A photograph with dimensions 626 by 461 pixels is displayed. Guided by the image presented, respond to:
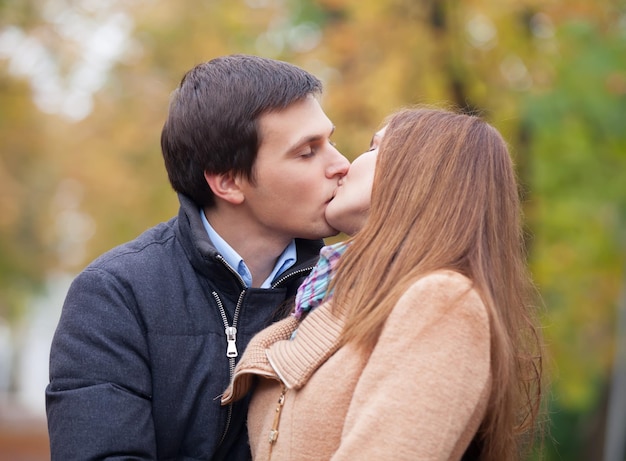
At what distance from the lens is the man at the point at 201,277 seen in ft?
10.6

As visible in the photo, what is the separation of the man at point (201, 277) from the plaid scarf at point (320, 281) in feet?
0.86

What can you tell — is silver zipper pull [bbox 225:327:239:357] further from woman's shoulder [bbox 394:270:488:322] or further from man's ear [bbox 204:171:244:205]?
woman's shoulder [bbox 394:270:488:322]

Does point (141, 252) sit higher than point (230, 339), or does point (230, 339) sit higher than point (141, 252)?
point (141, 252)

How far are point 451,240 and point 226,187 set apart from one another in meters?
1.08

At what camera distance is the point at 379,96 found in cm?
995

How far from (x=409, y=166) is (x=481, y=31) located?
320 inches

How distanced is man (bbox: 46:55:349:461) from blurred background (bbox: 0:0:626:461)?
227 cm

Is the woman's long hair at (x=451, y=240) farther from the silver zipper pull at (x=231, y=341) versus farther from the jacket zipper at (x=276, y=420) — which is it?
the silver zipper pull at (x=231, y=341)

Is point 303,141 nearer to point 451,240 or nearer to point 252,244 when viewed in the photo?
point 252,244

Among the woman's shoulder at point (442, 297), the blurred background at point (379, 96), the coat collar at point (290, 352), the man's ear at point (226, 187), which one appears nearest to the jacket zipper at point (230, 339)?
the coat collar at point (290, 352)

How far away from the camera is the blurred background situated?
33.2 ft

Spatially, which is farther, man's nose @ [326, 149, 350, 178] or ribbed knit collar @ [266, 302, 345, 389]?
man's nose @ [326, 149, 350, 178]

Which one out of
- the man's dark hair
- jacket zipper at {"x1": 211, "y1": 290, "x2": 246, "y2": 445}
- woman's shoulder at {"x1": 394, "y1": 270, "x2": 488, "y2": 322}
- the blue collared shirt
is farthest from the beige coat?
the man's dark hair

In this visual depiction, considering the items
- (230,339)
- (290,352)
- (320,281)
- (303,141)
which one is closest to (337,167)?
(303,141)
